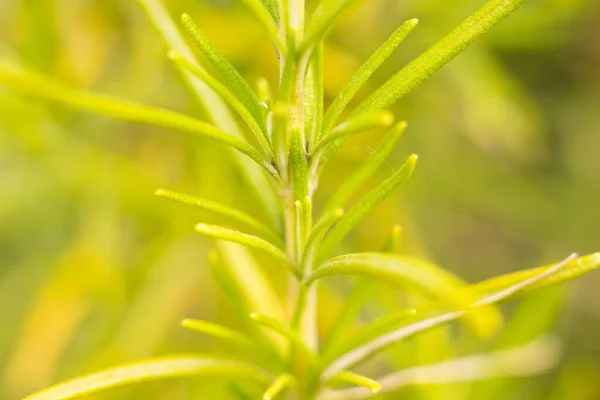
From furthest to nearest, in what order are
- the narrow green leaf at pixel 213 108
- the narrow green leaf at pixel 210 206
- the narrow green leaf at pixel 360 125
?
the narrow green leaf at pixel 213 108, the narrow green leaf at pixel 210 206, the narrow green leaf at pixel 360 125

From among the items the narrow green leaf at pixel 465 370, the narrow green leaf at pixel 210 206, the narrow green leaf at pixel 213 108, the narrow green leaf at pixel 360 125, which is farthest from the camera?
the narrow green leaf at pixel 465 370

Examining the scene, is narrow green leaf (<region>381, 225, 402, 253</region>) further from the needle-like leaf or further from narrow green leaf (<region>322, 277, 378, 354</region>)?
the needle-like leaf

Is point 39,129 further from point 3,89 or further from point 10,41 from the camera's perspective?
point 10,41

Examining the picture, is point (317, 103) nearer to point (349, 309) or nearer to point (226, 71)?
point (226, 71)

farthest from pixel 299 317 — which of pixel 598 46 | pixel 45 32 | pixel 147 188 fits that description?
pixel 598 46

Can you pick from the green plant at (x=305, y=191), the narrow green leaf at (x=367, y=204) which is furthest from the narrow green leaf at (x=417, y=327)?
the narrow green leaf at (x=367, y=204)

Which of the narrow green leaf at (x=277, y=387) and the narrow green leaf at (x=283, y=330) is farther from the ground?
the narrow green leaf at (x=283, y=330)

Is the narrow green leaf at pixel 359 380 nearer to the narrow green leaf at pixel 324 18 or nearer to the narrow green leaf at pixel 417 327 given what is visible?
the narrow green leaf at pixel 417 327
